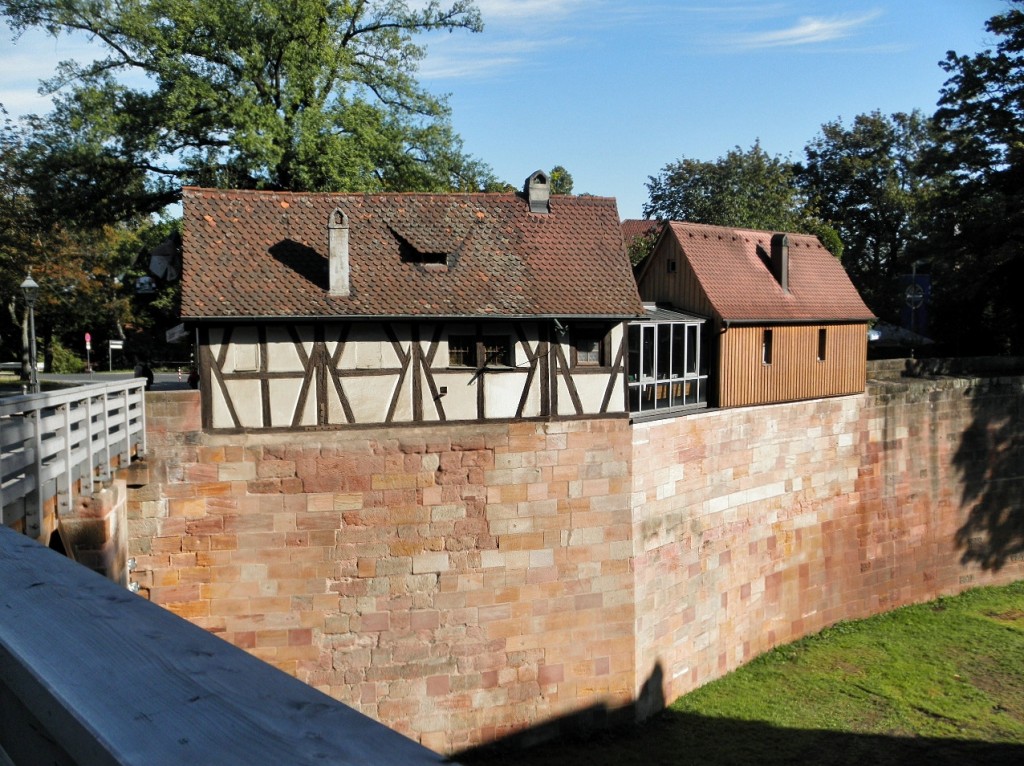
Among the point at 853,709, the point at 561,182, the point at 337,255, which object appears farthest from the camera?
the point at 561,182

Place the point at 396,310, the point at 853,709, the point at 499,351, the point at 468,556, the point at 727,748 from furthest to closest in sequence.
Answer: the point at 853,709, the point at 727,748, the point at 499,351, the point at 468,556, the point at 396,310

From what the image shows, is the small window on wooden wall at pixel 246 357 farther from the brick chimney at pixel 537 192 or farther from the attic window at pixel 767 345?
the attic window at pixel 767 345

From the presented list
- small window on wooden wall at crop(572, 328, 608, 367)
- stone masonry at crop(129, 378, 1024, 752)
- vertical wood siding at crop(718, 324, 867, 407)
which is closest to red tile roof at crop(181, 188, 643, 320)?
small window on wooden wall at crop(572, 328, 608, 367)

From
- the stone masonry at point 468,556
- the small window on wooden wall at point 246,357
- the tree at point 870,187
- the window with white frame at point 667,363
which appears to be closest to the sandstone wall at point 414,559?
the stone masonry at point 468,556

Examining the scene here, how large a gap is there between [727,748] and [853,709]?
3.22 metres

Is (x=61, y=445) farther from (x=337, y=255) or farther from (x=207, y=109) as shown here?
(x=207, y=109)

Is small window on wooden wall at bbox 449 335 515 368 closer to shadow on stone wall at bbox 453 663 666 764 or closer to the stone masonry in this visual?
the stone masonry

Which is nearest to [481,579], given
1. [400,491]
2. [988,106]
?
[400,491]

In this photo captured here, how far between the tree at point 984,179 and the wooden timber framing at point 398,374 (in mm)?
16259

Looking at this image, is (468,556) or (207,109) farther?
(207,109)

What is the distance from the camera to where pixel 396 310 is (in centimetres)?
1321

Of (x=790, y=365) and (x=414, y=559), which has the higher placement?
(x=790, y=365)

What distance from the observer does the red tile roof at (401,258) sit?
13.1 metres

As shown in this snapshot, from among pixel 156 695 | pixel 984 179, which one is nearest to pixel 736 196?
pixel 984 179
